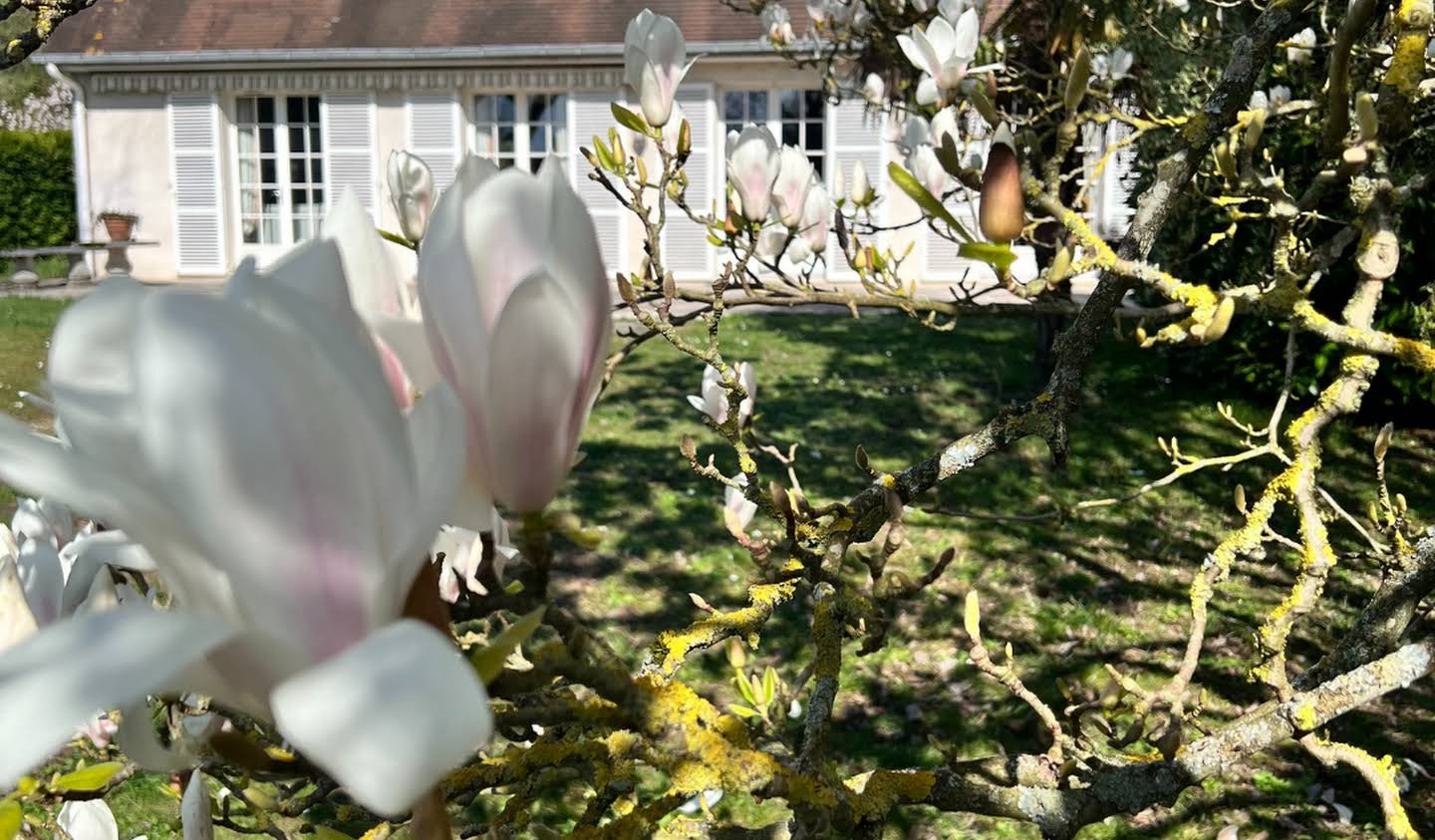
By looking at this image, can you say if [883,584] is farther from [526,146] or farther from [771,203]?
[526,146]

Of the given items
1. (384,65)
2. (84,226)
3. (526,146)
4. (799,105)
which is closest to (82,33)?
(84,226)

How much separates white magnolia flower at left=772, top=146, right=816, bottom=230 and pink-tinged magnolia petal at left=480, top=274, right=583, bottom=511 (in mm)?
1528

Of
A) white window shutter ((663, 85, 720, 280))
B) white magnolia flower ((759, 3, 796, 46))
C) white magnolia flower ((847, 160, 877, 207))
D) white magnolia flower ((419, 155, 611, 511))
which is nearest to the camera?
white magnolia flower ((419, 155, 611, 511))

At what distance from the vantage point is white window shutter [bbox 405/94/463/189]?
45.3 feet

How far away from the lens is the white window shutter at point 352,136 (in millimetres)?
14023

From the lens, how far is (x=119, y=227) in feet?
46.8

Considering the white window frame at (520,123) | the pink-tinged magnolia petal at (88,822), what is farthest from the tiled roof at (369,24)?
the pink-tinged magnolia petal at (88,822)

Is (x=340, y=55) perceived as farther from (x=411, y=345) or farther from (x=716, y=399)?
(x=411, y=345)

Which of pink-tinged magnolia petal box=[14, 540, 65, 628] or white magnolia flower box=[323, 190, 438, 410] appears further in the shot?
pink-tinged magnolia petal box=[14, 540, 65, 628]

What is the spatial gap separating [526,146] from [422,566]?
14323mm

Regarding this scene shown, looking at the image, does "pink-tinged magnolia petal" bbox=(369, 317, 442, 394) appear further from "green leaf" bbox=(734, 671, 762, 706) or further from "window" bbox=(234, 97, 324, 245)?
"window" bbox=(234, 97, 324, 245)

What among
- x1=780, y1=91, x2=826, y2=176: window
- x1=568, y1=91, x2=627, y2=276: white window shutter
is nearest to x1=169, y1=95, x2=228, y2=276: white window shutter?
x1=568, y1=91, x2=627, y2=276: white window shutter

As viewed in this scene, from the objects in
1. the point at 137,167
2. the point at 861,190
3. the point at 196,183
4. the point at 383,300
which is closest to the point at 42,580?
the point at 383,300

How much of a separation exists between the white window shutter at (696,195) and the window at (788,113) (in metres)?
0.34
